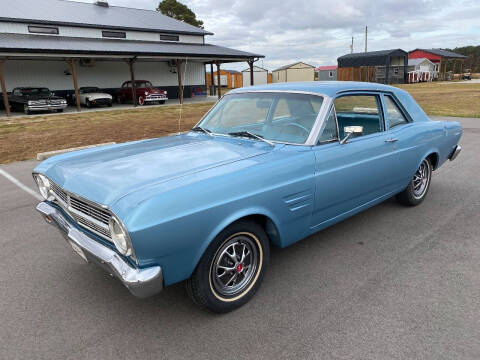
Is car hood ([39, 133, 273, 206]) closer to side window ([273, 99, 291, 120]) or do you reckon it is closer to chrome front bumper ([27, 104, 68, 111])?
side window ([273, 99, 291, 120])

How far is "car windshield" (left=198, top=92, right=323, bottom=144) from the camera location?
3229 mm

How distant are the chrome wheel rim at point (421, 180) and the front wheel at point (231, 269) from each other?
268cm

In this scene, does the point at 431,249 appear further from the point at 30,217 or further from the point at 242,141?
the point at 30,217

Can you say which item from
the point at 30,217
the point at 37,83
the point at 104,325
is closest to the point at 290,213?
the point at 104,325

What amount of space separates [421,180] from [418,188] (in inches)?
4.2

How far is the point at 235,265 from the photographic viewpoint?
2623 millimetres

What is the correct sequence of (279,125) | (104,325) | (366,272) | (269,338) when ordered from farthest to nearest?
(279,125) → (366,272) → (104,325) → (269,338)

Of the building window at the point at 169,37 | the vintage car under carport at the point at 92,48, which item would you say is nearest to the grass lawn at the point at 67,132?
the vintage car under carport at the point at 92,48

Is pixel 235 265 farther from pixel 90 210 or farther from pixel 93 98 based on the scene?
pixel 93 98

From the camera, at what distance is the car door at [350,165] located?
3051mm

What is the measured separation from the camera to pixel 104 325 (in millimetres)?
2508

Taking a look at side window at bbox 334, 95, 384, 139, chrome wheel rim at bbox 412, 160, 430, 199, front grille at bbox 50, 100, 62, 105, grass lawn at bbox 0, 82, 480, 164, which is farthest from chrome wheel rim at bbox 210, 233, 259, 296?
front grille at bbox 50, 100, 62, 105

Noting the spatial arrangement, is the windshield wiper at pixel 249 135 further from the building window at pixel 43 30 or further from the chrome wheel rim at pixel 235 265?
the building window at pixel 43 30

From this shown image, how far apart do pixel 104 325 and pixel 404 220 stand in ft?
10.9
